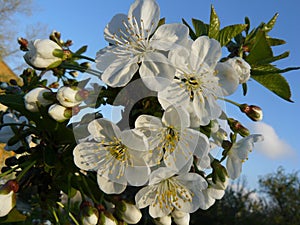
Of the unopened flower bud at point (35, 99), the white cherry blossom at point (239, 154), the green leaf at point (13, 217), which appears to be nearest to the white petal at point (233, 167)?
the white cherry blossom at point (239, 154)

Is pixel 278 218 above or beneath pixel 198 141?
beneath

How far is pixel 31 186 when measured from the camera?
2.50ft

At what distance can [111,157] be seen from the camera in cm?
64

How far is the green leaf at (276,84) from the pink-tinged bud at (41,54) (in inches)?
13.5

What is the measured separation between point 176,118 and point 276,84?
224 mm

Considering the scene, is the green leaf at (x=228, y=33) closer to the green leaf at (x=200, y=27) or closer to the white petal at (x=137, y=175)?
the green leaf at (x=200, y=27)

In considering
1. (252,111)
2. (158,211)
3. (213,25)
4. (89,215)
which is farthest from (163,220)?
(213,25)

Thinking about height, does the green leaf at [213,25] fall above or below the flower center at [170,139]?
above

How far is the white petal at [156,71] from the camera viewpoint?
568 millimetres

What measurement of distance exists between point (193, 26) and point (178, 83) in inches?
6.2

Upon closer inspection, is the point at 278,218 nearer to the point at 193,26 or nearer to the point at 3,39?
the point at 3,39

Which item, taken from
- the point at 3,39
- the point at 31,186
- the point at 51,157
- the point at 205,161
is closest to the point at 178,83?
the point at 205,161

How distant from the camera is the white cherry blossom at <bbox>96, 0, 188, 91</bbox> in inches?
22.9

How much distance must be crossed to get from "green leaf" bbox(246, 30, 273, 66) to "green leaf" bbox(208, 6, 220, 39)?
68mm
